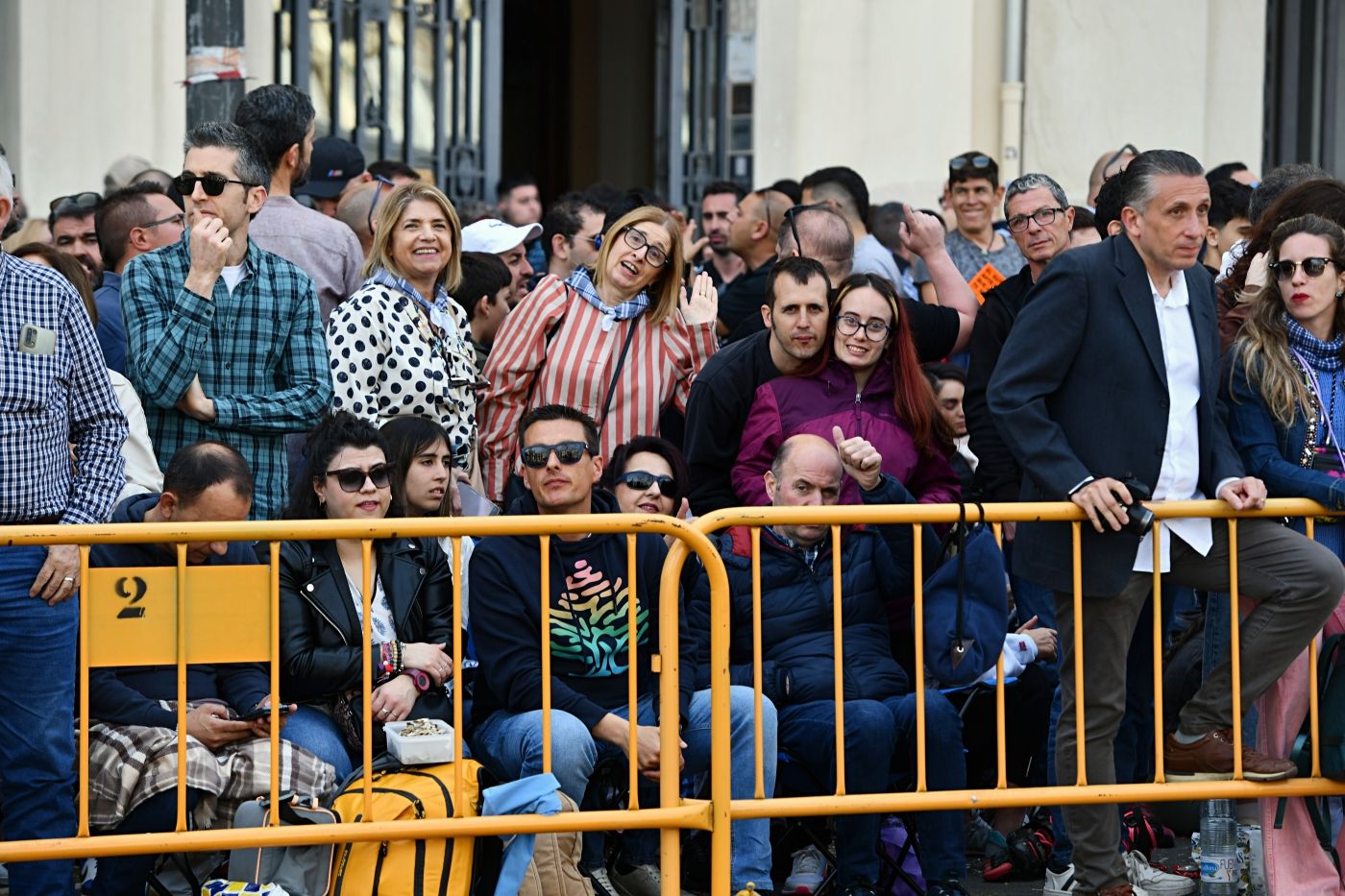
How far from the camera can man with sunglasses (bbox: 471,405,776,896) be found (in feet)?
20.1

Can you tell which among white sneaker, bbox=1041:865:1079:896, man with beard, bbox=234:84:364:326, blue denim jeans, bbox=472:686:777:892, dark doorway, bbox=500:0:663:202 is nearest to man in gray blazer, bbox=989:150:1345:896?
white sneaker, bbox=1041:865:1079:896

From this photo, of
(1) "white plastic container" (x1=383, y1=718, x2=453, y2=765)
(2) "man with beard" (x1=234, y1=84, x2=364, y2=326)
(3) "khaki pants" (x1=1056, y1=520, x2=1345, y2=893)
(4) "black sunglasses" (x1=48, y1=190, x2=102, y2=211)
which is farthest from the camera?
(4) "black sunglasses" (x1=48, y1=190, x2=102, y2=211)

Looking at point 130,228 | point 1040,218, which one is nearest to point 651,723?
point 1040,218

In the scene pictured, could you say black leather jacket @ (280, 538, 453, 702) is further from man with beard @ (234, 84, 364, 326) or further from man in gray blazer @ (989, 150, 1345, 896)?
man in gray blazer @ (989, 150, 1345, 896)

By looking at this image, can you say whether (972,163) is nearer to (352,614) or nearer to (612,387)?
(612,387)

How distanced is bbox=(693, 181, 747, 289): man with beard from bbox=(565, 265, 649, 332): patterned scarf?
318 centimetres

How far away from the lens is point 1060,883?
21.9 ft

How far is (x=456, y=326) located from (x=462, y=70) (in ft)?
17.8

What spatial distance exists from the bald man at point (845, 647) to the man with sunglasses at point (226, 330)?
153 centimetres

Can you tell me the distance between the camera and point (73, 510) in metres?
5.86

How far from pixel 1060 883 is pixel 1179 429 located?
158 cm

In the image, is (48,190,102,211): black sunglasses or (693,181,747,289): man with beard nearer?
(48,190,102,211): black sunglasses

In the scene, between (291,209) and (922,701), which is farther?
(291,209)

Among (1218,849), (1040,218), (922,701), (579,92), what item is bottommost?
(1218,849)
